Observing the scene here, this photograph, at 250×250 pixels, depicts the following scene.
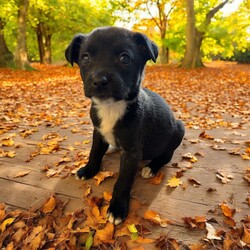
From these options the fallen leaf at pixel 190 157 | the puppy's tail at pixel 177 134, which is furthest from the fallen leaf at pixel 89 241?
the fallen leaf at pixel 190 157

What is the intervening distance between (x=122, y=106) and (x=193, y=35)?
56.4 ft

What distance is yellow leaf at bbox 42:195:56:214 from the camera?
2466 millimetres

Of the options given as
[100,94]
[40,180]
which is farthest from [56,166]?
[100,94]

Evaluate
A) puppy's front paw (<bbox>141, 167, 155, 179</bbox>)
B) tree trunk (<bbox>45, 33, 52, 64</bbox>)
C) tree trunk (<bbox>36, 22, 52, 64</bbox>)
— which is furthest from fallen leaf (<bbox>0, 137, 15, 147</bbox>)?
tree trunk (<bbox>45, 33, 52, 64</bbox>)

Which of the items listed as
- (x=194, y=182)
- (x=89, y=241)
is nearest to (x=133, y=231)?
(x=89, y=241)

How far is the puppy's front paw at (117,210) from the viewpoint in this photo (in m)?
2.31

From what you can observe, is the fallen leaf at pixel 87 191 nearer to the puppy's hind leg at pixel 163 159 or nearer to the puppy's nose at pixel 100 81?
the puppy's hind leg at pixel 163 159

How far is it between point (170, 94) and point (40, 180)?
22.9 ft

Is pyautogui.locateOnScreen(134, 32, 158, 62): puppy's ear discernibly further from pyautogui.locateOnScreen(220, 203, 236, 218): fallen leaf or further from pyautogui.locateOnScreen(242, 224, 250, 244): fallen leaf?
pyautogui.locateOnScreen(242, 224, 250, 244): fallen leaf

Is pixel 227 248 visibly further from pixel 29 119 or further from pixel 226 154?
pixel 29 119

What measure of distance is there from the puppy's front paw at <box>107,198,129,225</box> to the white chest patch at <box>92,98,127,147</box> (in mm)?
642

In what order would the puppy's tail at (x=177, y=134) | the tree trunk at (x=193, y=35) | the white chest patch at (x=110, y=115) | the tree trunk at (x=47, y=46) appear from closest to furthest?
the white chest patch at (x=110, y=115) < the puppy's tail at (x=177, y=134) < the tree trunk at (x=193, y=35) < the tree trunk at (x=47, y=46)

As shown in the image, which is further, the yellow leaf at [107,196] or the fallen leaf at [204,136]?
the fallen leaf at [204,136]

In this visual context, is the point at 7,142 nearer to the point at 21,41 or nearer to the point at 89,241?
the point at 89,241
